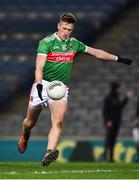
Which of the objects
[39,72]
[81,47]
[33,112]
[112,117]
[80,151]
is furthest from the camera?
[80,151]

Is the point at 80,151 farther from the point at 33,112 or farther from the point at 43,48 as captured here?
the point at 43,48

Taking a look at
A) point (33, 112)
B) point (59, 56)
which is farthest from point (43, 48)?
point (33, 112)

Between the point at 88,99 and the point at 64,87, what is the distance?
465 inches

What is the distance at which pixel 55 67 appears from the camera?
12.0m

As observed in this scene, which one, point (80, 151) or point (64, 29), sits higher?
point (64, 29)

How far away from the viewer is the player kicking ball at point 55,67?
1156 cm

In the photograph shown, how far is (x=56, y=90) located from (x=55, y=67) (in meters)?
0.61

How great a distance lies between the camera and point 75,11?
26719 millimetres

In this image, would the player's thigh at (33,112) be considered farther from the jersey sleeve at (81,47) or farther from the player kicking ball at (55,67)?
the jersey sleeve at (81,47)

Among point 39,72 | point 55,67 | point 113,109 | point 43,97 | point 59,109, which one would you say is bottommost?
point 59,109

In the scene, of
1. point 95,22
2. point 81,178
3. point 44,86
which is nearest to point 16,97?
point 95,22

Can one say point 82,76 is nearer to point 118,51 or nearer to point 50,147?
point 118,51

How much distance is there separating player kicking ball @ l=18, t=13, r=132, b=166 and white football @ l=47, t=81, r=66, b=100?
110 millimetres

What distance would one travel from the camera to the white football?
11516 mm
